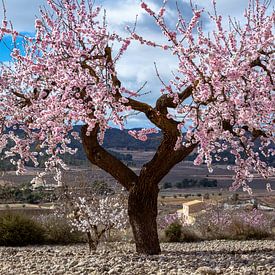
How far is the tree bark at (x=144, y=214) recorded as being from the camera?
8.89 meters

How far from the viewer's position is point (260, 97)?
6.52m

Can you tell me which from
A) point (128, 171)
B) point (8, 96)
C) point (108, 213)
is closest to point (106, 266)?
point (128, 171)

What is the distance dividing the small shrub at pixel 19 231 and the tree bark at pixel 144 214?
7076 millimetres

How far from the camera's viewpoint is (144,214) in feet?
29.2

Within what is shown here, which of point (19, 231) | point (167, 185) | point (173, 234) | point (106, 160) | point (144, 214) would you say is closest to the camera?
point (144, 214)

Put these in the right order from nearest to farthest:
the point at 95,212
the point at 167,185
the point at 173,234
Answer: the point at 95,212 → the point at 173,234 → the point at 167,185

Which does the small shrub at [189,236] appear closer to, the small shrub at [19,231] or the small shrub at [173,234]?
the small shrub at [173,234]

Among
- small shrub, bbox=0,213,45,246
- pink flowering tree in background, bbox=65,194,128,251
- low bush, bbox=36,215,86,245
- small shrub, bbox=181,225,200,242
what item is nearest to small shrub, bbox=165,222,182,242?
small shrub, bbox=181,225,200,242

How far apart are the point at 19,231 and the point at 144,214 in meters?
7.47

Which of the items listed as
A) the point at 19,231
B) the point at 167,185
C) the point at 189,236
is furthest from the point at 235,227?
the point at 167,185

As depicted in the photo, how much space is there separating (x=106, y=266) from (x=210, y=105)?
9.00 ft

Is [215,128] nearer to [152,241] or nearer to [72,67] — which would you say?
[72,67]

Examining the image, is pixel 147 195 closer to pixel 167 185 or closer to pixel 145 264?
pixel 145 264

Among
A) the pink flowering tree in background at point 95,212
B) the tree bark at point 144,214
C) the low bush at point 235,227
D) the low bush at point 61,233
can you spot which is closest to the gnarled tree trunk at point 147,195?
the tree bark at point 144,214
